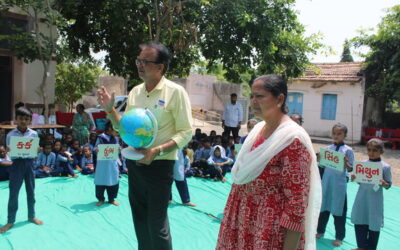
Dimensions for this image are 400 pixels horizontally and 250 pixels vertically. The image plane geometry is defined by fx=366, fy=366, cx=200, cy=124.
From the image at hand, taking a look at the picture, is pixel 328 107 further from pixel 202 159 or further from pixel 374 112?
pixel 202 159

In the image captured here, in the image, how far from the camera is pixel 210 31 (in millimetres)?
9945

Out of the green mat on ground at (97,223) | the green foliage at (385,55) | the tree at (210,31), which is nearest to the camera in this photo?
the green mat on ground at (97,223)

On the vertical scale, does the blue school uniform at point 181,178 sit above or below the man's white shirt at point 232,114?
below

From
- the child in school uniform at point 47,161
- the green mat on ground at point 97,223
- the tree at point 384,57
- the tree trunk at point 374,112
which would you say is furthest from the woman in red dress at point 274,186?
A: the tree trunk at point 374,112

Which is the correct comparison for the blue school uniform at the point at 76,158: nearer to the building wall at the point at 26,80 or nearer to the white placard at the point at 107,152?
the white placard at the point at 107,152

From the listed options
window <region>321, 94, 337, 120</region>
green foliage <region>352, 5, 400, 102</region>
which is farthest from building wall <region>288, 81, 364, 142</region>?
green foliage <region>352, 5, 400, 102</region>

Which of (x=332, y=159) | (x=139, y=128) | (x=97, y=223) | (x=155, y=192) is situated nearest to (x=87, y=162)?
(x=97, y=223)

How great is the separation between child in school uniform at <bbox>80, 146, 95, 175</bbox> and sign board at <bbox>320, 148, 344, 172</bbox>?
14.4 ft

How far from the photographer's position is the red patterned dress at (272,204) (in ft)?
5.36

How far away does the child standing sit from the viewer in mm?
6863

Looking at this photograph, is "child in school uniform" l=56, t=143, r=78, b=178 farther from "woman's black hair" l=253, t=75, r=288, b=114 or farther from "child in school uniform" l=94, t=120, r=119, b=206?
"woman's black hair" l=253, t=75, r=288, b=114

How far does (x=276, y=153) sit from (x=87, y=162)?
592 cm

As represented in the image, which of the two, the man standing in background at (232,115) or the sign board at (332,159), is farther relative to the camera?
the man standing in background at (232,115)

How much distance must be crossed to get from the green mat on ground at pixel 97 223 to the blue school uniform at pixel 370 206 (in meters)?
0.49
